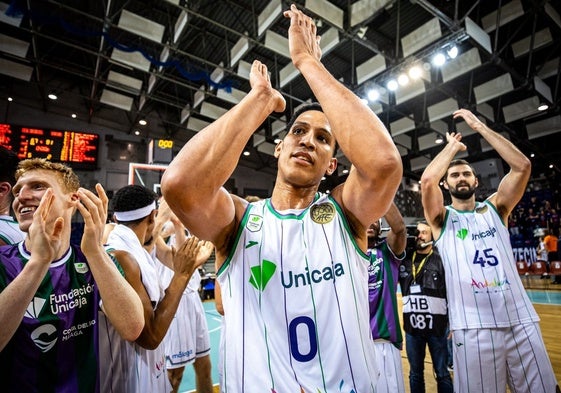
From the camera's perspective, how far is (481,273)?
2.56 m

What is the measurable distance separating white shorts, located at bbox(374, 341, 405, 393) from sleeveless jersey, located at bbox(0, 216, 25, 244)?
2879mm

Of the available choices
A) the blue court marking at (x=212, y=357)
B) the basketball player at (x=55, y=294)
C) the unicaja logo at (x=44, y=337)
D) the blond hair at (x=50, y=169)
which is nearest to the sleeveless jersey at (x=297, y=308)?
the basketball player at (x=55, y=294)

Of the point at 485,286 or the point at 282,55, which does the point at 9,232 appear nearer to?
the point at 485,286

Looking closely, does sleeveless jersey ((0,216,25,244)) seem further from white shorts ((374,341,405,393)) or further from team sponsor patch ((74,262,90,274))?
white shorts ((374,341,405,393))

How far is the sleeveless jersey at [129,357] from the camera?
182cm

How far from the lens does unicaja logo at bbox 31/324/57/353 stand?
1.45 meters

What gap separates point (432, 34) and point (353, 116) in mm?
7295

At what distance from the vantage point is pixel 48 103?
13.0 meters

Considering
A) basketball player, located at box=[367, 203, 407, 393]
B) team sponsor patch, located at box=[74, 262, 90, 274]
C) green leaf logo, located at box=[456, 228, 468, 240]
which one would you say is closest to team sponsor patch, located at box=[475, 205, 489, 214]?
green leaf logo, located at box=[456, 228, 468, 240]

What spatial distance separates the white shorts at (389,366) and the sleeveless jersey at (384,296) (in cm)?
6

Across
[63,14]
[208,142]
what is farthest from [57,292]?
[63,14]

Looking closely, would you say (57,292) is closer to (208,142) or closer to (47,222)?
(47,222)

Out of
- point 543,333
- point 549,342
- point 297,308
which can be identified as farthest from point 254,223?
point 543,333

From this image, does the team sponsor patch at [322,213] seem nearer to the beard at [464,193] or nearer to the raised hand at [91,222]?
the raised hand at [91,222]
